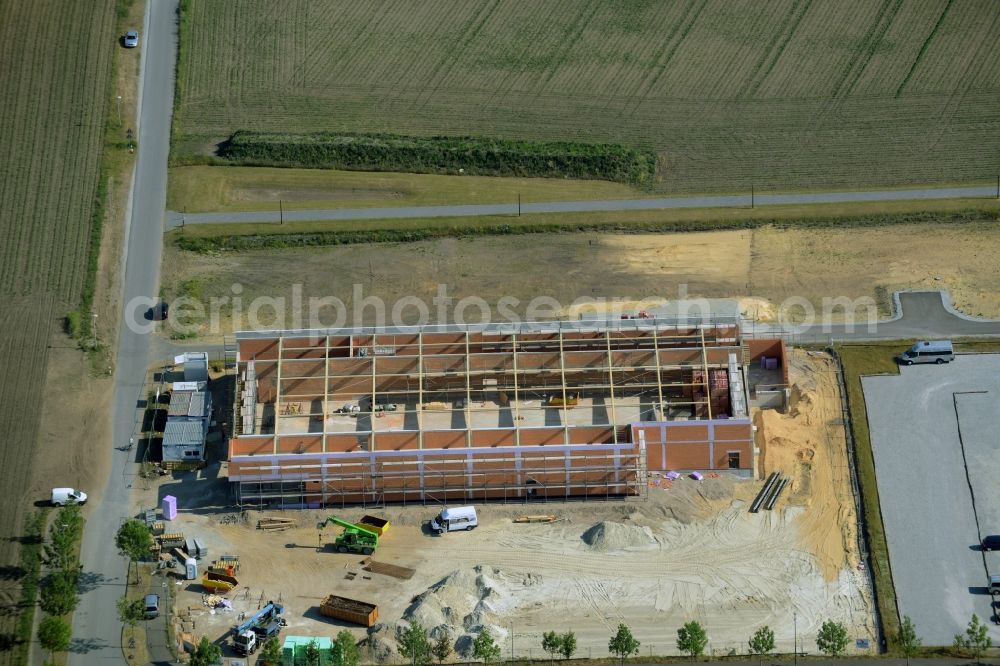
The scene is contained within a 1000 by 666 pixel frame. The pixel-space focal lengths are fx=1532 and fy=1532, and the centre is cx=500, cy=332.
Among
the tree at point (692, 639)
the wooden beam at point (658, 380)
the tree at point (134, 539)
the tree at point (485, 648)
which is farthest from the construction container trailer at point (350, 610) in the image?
the wooden beam at point (658, 380)

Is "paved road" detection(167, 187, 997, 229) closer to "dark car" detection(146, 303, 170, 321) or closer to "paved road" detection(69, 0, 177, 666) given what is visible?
"paved road" detection(69, 0, 177, 666)

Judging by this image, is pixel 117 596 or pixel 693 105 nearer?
pixel 117 596

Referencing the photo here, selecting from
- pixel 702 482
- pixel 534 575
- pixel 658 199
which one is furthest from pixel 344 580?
pixel 658 199

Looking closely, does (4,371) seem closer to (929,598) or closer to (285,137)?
(285,137)

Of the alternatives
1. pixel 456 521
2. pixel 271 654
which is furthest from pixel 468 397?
pixel 271 654

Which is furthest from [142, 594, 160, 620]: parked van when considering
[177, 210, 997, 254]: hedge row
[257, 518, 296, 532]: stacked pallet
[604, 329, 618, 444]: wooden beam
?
[177, 210, 997, 254]: hedge row

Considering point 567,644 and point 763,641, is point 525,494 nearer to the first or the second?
point 567,644
